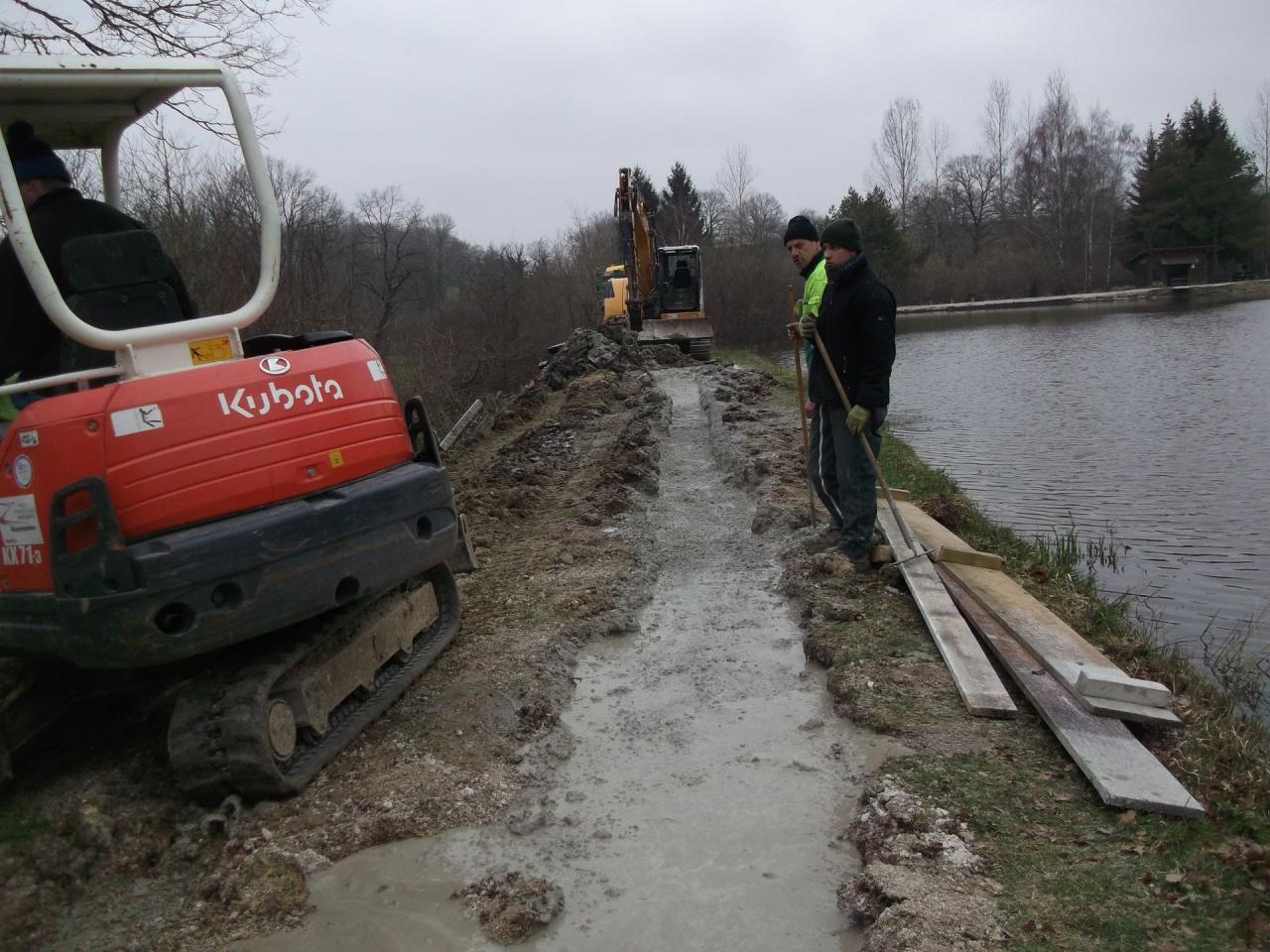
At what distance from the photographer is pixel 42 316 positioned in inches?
146

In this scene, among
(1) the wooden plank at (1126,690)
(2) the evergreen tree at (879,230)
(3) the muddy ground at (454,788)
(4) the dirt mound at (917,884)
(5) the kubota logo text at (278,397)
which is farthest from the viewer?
(2) the evergreen tree at (879,230)

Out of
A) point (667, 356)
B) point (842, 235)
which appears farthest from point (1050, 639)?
point (667, 356)

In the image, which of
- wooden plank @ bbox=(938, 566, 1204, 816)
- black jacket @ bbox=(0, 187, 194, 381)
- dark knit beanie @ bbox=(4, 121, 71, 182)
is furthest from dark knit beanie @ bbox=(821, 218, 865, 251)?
dark knit beanie @ bbox=(4, 121, 71, 182)

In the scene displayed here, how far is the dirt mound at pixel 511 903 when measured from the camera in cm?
288

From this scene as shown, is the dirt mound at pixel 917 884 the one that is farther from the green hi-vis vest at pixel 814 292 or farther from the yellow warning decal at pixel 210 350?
the green hi-vis vest at pixel 814 292

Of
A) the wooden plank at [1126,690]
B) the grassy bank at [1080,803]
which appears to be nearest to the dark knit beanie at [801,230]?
the grassy bank at [1080,803]

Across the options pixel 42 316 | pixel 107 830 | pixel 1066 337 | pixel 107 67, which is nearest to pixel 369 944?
pixel 107 830

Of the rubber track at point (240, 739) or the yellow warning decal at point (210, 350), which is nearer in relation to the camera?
the rubber track at point (240, 739)

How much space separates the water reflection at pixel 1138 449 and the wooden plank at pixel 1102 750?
8.86 ft

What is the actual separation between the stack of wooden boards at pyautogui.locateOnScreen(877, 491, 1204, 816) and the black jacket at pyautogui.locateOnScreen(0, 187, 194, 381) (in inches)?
149

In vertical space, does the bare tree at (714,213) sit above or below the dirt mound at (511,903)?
above

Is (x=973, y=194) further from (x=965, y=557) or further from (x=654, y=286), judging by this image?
(x=965, y=557)

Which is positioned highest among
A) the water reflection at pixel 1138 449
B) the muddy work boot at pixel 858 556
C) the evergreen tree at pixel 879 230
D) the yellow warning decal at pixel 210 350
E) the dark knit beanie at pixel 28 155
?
the evergreen tree at pixel 879 230

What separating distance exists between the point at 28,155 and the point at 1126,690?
4.73 meters
